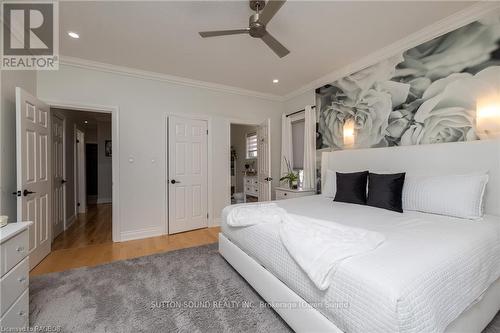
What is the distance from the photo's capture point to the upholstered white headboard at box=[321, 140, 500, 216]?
202 centimetres

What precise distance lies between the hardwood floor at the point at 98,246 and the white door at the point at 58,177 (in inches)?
10.0

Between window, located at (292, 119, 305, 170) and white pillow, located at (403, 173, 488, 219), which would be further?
window, located at (292, 119, 305, 170)

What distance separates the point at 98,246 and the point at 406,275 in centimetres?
370

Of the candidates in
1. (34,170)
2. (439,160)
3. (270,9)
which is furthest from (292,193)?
(34,170)

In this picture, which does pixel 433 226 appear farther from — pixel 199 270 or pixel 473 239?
pixel 199 270

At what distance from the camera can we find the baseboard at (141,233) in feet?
11.1

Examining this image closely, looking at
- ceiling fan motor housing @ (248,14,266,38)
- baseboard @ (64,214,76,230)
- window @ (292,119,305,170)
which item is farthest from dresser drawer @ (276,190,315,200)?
baseboard @ (64,214,76,230)

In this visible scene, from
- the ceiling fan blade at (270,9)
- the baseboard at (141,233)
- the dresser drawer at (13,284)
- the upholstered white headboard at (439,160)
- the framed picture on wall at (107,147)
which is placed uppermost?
the ceiling fan blade at (270,9)

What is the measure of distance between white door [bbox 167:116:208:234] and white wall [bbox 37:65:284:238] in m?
0.15

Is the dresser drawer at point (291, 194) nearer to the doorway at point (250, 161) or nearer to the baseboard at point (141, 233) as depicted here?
the doorway at point (250, 161)

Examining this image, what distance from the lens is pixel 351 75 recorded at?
11.0 ft

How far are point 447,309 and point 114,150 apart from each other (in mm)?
3920

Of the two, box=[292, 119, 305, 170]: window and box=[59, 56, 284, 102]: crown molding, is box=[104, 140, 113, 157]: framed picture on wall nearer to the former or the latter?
box=[59, 56, 284, 102]: crown molding

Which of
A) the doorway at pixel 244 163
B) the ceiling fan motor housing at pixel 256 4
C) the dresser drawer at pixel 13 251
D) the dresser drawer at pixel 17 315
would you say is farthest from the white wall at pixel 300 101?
the dresser drawer at pixel 17 315
